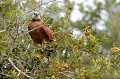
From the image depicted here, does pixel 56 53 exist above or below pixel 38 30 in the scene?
below

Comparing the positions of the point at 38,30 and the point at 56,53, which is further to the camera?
the point at 38,30

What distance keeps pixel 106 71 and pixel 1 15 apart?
65.1 inches

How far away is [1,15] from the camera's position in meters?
5.51

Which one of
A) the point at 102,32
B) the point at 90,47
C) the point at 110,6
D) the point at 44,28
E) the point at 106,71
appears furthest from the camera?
the point at 110,6

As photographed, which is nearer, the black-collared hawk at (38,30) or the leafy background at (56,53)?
the leafy background at (56,53)

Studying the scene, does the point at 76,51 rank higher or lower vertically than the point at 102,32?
lower

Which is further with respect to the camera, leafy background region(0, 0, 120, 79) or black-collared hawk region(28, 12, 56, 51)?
black-collared hawk region(28, 12, 56, 51)

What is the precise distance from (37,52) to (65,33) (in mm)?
377

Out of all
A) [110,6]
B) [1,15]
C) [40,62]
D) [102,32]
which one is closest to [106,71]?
[40,62]

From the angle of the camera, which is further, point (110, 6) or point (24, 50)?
point (110, 6)

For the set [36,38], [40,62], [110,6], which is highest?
[110,6]

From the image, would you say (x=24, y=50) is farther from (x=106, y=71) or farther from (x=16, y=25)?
(x=106, y=71)

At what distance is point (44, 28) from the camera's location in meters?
5.23

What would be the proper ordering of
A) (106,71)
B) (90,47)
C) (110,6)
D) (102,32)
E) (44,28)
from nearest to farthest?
(106,71), (90,47), (44,28), (102,32), (110,6)
